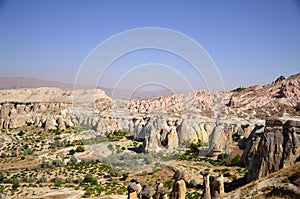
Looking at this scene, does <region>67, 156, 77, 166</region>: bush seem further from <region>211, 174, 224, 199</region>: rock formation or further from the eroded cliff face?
<region>211, 174, 224, 199</region>: rock formation

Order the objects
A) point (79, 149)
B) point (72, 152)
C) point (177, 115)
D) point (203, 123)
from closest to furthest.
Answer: point (72, 152), point (79, 149), point (203, 123), point (177, 115)

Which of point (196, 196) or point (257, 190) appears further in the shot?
point (196, 196)

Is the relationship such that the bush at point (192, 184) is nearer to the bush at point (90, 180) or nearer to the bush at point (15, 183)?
the bush at point (90, 180)

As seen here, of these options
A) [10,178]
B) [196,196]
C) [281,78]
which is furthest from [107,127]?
[281,78]

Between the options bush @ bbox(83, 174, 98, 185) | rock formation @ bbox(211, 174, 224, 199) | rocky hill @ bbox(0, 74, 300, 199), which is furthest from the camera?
bush @ bbox(83, 174, 98, 185)

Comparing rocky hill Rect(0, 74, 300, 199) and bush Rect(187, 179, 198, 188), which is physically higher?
rocky hill Rect(0, 74, 300, 199)

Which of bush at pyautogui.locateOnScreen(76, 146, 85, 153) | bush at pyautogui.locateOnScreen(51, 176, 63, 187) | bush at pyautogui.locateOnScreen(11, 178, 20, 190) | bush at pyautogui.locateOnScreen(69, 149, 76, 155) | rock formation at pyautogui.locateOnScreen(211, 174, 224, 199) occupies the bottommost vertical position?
bush at pyautogui.locateOnScreen(11, 178, 20, 190)

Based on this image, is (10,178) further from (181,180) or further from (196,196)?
(181,180)

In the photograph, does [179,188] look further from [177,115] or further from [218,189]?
[177,115]

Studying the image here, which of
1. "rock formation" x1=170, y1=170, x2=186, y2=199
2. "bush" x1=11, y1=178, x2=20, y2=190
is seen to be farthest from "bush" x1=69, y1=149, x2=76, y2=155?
"rock formation" x1=170, y1=170, x2=186, y2=199

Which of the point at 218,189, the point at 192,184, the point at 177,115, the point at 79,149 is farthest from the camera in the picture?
the point at 177,115

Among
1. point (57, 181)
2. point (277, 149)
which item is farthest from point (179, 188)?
point (57, 181)
